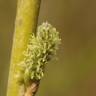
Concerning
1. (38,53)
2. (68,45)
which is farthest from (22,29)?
(68,45)

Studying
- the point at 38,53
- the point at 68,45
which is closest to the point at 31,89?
A: the point at 38,53

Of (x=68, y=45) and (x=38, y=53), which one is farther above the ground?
(x=68, y=45)

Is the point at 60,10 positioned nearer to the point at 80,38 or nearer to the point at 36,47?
the point at 80,38

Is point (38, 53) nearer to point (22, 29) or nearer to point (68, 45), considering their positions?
point (22, 29)

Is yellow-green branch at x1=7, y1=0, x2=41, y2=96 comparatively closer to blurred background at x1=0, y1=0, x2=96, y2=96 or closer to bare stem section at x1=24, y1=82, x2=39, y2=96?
bare stem section at x1=24, y1=82, x2=39, y2=96

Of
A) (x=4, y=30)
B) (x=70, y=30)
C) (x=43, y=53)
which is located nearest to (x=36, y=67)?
(x=43, y=53)

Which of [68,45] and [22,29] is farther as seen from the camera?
[68,45]
